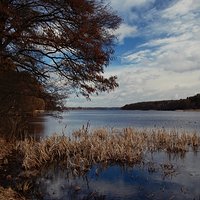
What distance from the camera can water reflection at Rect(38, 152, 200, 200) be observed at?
10242mm

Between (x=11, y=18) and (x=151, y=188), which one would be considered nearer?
(x=151, y=188)

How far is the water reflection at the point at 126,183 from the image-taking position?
403 inches

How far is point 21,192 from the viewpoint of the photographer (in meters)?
9.88

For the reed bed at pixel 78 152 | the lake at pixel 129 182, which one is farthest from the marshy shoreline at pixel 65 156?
the lake at pixel 129 182

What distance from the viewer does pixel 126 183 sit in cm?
1190

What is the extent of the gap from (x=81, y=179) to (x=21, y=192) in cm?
265

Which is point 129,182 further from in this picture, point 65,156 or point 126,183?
point 65,156

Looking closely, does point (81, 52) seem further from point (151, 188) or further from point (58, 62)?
point (151, 188)

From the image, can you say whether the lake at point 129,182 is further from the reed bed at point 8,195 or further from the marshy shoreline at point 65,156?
the reed bed at point 8,195

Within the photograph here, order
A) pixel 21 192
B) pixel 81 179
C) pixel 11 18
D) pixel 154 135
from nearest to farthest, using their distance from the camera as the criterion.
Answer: pixel 21 192 < pixel 81 179 < pixel 11 18 < pixel 154 135

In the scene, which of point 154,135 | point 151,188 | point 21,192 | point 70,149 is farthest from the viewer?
point 154,135

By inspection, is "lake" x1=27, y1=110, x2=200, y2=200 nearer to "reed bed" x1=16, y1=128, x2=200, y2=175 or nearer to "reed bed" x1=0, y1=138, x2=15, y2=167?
"reed bed" x1=16, y1=128, x2=200, y2=175

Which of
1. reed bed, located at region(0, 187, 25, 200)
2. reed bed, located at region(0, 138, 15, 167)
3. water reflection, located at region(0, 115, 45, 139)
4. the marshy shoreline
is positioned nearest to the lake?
the marshy shoreline

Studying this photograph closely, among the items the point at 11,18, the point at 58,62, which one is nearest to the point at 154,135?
the point at 58,62
